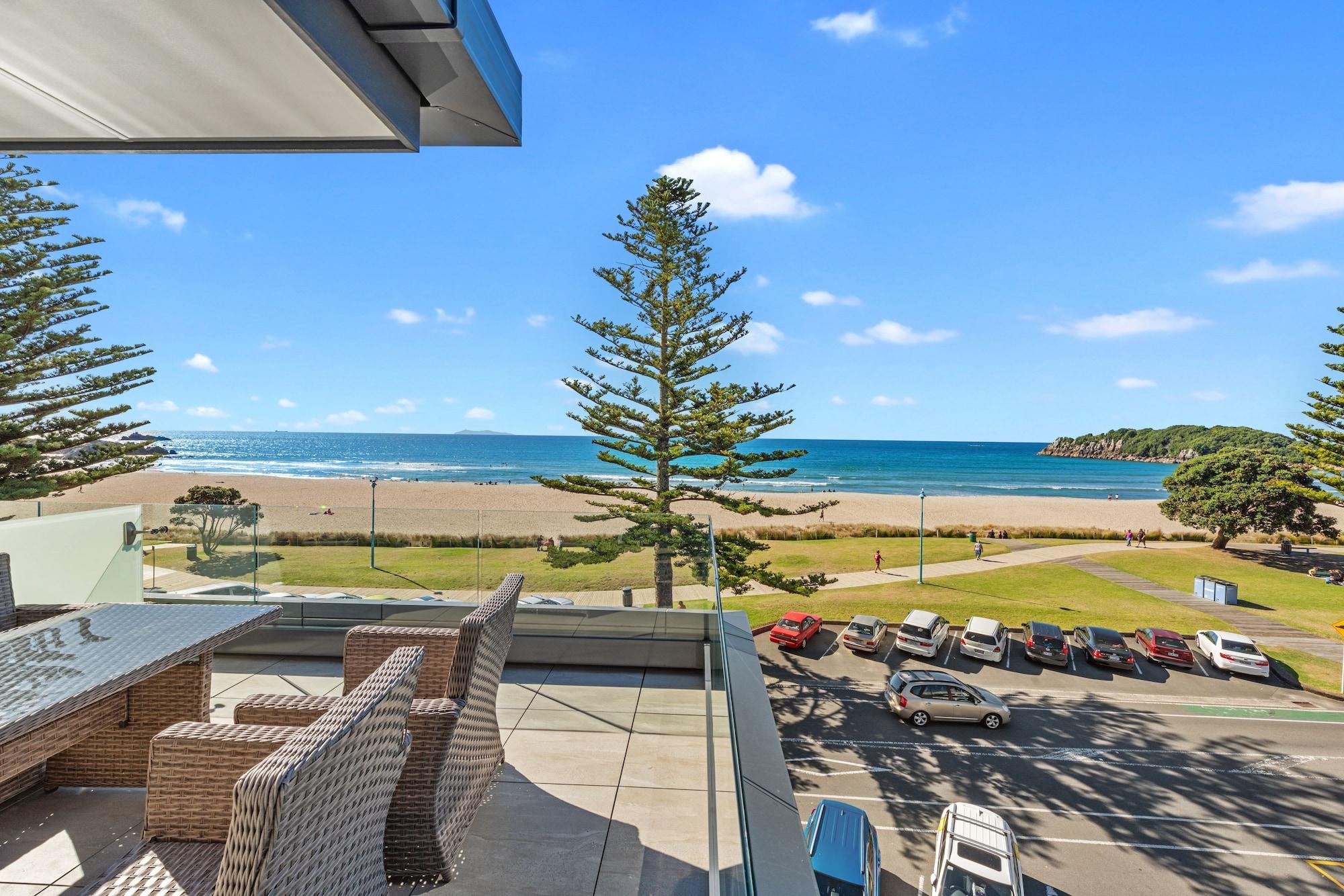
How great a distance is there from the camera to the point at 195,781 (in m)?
1.24

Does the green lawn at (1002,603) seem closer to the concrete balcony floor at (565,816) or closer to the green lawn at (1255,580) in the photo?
the green lawn at (1255,580)

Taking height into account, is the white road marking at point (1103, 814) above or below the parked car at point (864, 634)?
below

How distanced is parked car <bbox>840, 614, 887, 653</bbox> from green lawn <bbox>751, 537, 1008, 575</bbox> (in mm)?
4067

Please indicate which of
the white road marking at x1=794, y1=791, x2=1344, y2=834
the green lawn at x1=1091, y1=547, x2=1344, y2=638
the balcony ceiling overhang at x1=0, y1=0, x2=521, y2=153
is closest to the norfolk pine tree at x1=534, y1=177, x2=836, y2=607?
the white road marking at x1=794, y1=791, x2=1344, y2=834

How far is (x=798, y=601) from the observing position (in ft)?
50.1

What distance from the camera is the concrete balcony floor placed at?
63.4 inches

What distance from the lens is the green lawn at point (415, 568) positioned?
12.0 ft

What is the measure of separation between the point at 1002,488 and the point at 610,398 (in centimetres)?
3732

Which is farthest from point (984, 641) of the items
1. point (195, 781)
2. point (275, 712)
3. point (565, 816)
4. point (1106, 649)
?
point (195, 781)

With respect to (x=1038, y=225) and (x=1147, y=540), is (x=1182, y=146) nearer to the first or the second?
(x=1038, y=225)

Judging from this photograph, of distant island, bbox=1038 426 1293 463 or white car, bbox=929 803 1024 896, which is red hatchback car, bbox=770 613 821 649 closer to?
white car, bbox=929 803 1024 896

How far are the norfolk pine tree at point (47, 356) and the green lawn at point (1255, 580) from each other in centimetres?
2651

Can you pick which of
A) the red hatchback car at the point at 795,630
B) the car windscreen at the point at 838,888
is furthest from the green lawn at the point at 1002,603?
the car windscreen at the point at 838,888

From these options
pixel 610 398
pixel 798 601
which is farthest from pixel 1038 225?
pixel 610 398
